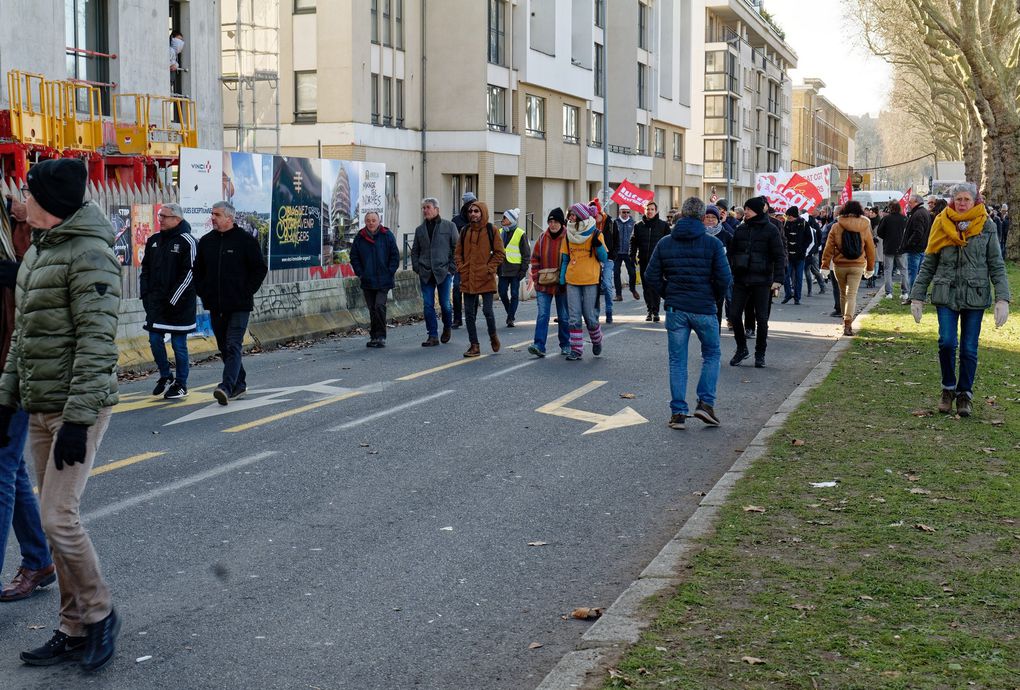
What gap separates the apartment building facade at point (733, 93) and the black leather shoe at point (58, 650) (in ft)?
253

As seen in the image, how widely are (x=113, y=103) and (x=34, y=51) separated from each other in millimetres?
2808

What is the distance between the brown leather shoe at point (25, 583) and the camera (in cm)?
578

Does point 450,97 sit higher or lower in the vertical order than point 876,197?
higher

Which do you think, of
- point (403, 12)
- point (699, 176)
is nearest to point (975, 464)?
point (403, 12)

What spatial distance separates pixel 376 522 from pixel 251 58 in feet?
102

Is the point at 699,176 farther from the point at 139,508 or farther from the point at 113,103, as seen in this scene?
the point at 139,508

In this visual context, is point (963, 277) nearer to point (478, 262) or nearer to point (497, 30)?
point (478, 262)

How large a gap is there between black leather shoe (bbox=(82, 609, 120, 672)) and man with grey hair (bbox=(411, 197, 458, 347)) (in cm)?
1178

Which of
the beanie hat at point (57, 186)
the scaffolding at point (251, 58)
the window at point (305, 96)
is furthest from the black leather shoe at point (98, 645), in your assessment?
the window at point (305, 96)

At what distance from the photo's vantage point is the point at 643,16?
6781cm

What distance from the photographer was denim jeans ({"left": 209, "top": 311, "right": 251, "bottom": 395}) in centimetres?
1181

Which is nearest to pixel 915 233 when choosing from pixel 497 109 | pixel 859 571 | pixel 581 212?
pixel 581 212

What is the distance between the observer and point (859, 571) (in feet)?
19.6

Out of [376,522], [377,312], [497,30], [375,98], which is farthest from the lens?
[497,30]
